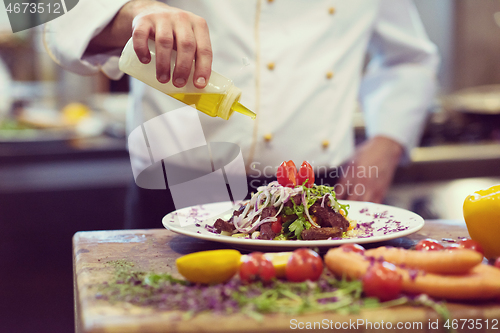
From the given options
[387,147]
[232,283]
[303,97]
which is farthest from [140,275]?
[387,147]

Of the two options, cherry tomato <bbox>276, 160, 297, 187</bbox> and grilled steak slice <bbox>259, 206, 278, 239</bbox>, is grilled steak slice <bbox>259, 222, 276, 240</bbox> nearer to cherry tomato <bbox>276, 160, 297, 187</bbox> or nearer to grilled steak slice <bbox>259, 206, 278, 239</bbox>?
grilled steak slice <bbox>259, 206, 278, 239</bbox>

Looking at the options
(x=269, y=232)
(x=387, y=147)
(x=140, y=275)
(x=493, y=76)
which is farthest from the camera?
(x=493, y=76)

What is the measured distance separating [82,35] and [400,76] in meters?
1.34

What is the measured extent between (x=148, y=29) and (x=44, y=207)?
199 cm

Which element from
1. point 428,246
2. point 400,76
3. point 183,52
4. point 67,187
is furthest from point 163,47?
point 67,187

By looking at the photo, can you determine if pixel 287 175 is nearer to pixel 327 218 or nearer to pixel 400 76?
pixel 327 218

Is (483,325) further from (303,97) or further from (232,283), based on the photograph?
(303,97)

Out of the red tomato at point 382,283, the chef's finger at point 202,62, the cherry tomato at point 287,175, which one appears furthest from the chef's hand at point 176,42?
the red tomato at point 382,283

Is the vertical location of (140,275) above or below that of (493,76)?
below

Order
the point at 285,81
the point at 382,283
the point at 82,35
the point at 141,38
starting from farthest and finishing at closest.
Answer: the point at 285,81
the point at 82,35
the point at 141,38
the point at 382,283

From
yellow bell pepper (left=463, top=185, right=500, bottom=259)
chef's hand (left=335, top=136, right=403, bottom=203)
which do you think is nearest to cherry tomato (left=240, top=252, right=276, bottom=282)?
yellow bell pepper (left=463, top=185, right=500, bottom=259)

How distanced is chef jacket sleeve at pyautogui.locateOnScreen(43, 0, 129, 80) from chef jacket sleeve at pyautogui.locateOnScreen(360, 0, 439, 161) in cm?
112

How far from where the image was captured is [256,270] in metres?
0.78

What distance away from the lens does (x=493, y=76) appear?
4.36m
